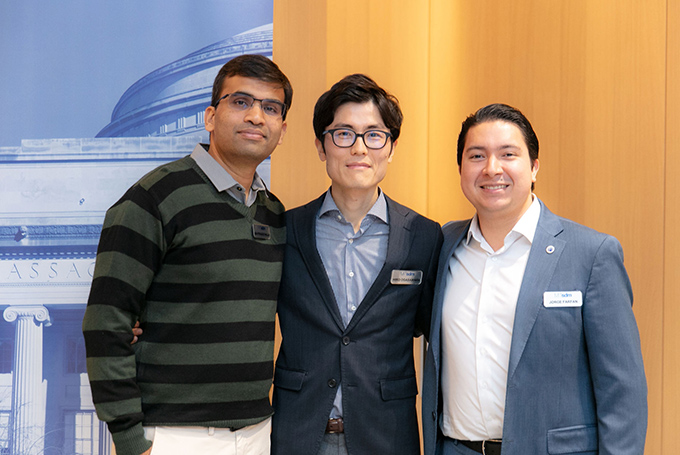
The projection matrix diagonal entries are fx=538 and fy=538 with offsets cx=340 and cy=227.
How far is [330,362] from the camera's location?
1961 mm

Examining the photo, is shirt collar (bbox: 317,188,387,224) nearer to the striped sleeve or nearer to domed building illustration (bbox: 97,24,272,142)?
the striped sleeve

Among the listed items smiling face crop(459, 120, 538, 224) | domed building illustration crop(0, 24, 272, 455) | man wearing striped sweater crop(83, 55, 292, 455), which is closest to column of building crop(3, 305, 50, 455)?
domed building illustration crop(0, 24, 272, 455)

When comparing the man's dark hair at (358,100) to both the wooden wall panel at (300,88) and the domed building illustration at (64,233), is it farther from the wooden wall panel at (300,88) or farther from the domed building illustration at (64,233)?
the domed building illustration at (64,233)

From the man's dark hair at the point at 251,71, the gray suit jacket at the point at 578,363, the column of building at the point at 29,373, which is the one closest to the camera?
the gray suit jacket at the point at 578,363

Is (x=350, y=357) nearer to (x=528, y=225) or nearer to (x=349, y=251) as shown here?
(x=349, y=251)

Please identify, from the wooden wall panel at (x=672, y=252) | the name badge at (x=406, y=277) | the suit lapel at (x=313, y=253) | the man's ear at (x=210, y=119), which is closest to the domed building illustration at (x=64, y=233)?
the man's ear at (x=210, y=119)

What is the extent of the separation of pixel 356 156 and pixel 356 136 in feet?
0.29

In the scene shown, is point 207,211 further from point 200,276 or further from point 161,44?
point 161,44

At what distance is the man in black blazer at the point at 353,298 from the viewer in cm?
195

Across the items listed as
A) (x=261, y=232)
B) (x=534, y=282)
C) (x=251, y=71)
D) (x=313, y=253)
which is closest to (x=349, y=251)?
(x=313, y=253)

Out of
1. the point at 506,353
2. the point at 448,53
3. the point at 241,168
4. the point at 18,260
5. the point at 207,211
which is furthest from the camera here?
the point at 448,53

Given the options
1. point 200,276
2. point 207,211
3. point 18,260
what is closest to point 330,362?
point 200,276

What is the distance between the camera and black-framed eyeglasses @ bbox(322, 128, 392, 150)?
2.11 meters

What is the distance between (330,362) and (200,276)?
1.84ft
